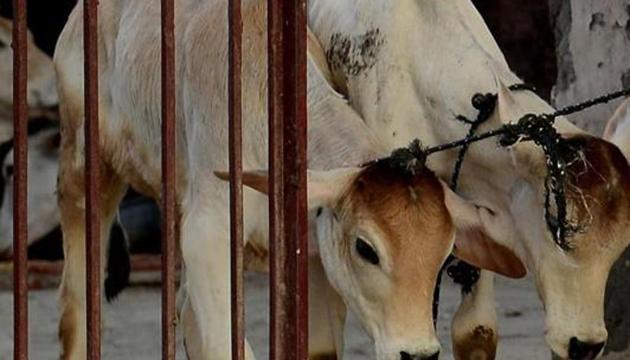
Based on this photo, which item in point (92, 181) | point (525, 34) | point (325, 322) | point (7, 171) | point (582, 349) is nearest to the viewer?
point (92, 181)

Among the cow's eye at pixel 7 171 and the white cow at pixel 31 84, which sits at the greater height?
the white cow at pixel 31 84

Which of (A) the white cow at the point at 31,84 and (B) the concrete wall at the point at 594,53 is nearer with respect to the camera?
(B) the concrete wall at the point at 594,53

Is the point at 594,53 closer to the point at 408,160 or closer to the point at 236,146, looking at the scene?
the point at 408,160

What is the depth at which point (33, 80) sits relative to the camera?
10.8m

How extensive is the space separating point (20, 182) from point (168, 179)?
1.18 ft

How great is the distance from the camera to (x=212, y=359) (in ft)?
21.0

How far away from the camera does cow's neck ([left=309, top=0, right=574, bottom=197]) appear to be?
675 centimetres

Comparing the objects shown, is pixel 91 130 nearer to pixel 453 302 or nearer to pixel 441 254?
pixel 441 254

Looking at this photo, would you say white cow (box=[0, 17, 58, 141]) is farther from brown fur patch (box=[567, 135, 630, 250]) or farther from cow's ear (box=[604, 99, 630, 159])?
brown fur patch (box=[567, 135, 630, 250])

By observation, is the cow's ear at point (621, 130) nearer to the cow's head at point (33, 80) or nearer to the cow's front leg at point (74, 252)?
the cow's front leg at point (74, 252)

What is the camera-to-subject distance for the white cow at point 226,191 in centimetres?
580

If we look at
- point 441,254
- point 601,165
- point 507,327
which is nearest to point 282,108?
point 441,254

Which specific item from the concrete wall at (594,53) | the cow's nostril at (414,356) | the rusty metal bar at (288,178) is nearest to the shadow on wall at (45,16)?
the concrete wall at (594,53)

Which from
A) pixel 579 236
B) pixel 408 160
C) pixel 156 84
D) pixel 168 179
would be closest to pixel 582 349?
pixel 579 236
